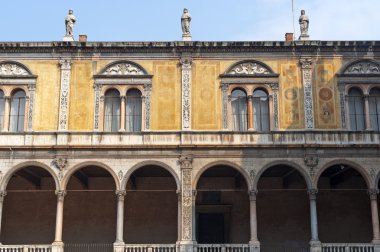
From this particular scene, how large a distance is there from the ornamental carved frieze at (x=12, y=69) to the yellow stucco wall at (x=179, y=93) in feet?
1.07

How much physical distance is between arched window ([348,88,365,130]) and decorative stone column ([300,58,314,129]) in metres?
1.77

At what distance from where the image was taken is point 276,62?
26625 millimetres

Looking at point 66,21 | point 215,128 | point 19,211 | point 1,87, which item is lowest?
point 19,211

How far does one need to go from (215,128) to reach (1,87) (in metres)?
9.69

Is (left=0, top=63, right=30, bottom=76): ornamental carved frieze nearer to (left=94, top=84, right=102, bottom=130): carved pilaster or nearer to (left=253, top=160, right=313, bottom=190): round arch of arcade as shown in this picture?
(left=94, top=84, right=102, bottom=130): carved pilaster

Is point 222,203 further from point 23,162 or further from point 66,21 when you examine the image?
point 66,21

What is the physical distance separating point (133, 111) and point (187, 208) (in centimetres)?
504

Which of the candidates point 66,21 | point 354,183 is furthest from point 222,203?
point 66,21

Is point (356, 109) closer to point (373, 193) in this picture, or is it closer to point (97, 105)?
point (373, 193)

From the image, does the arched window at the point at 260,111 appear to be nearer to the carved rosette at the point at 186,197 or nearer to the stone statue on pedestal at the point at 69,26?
the carved rosette at the point at 186,197

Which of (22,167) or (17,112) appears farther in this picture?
(17,112)

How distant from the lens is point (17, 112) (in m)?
26.2

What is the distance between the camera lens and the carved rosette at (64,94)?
84.6 ft

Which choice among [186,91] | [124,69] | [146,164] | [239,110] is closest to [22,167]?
[146,164]
